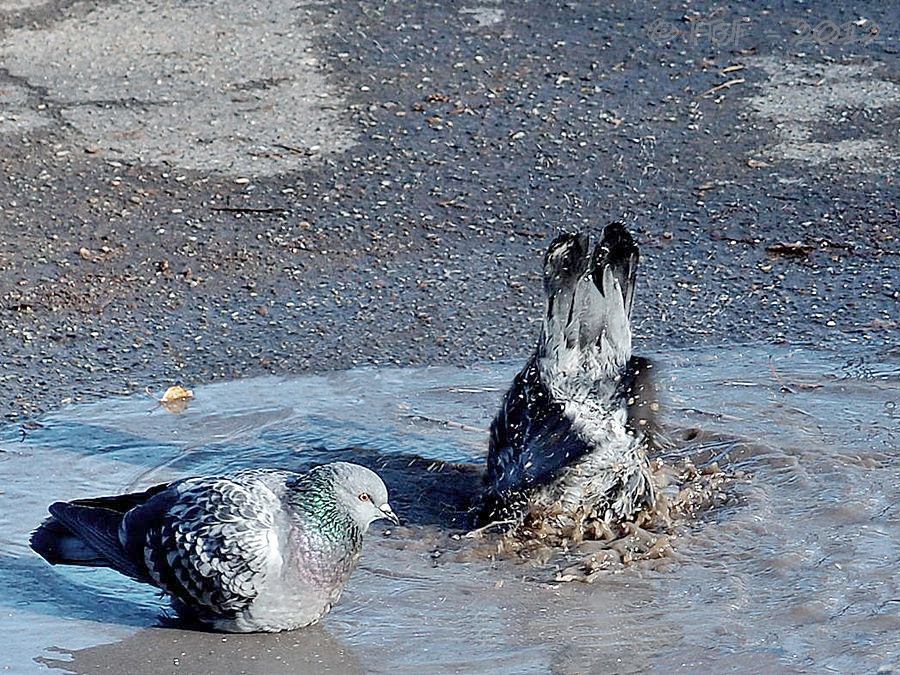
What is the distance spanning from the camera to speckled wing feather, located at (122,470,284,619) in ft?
13.3

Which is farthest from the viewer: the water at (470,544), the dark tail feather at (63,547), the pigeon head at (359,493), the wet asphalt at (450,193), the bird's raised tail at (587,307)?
the wet asphalt at (450,193)

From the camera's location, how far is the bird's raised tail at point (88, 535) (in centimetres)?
421

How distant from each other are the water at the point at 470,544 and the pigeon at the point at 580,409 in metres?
0.24

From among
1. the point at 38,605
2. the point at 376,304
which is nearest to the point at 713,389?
the point at 376,304

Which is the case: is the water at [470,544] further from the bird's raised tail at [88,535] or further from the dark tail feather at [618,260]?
the dark tail feather at [618,260]

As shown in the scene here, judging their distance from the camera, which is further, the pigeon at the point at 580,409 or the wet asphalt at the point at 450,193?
the wet asphalt at the point at 450,193

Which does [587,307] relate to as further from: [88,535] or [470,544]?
[88,535]

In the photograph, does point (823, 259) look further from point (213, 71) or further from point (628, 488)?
point (213, 71)

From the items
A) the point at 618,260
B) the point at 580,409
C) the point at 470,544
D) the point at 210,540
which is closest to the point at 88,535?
the point at 210,540

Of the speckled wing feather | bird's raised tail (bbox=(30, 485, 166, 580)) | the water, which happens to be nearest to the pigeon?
the water

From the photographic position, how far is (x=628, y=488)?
15.6 ft

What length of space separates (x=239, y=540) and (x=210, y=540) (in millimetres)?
79

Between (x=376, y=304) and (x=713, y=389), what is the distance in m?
1.44

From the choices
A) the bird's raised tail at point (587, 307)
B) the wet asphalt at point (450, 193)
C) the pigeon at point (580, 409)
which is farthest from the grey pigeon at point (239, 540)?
the wet asphalt at point (450, 193)
